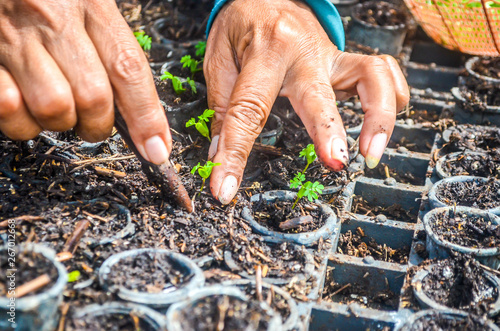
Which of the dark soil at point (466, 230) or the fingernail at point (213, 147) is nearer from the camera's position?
the dark soil at point (466, 230)

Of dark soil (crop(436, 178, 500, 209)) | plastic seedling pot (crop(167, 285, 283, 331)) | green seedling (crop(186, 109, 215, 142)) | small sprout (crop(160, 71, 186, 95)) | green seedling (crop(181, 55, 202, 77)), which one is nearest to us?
plastic seedling pot (crop(167, 285, 283, 331))

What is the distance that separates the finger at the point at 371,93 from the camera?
2.66m

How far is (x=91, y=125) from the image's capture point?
220 cm

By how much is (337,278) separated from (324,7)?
73.8 inches

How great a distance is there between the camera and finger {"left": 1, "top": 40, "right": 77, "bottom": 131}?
1994 mm

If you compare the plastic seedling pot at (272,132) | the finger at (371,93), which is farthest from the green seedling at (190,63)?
the finger at (371,93)

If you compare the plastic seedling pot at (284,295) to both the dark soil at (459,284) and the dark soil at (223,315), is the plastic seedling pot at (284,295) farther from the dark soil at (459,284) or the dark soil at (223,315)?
the dark soil at (459,284)

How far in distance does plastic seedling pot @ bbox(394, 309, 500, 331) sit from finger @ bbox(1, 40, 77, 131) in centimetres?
164

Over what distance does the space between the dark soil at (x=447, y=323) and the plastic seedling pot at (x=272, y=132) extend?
5.11 feet

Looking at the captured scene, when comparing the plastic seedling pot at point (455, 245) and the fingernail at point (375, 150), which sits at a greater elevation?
the fingernail at point (375, 150)

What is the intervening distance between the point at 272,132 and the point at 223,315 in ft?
5.56

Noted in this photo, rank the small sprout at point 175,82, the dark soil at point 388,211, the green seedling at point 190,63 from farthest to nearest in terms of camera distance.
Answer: the green seedling at point 190,63, the small sprout at point 175,82, the dark soil at point 388,211

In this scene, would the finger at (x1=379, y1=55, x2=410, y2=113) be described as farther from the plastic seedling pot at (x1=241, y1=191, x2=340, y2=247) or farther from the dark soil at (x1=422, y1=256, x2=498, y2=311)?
the dark soil at (x1=422, y1=256, x2=498, y2=311)

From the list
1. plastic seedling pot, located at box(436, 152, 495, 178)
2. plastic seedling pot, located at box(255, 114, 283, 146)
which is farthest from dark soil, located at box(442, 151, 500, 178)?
plastic seedling pot, located at box(255, 114, 283, 146)
